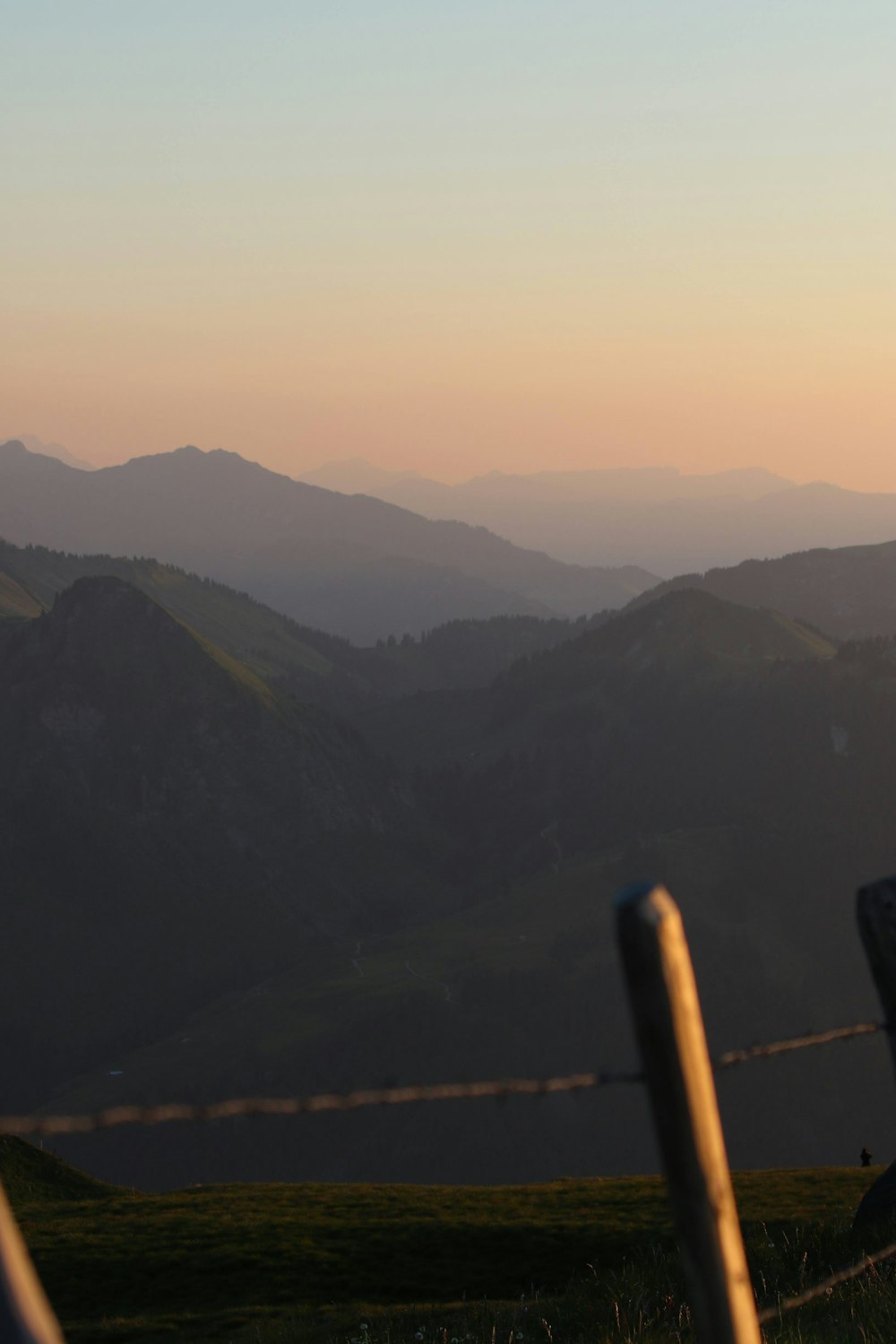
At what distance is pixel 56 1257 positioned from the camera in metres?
42.0

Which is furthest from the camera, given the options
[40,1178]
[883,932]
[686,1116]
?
[40,1178]

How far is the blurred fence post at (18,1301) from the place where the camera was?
16.1 feet

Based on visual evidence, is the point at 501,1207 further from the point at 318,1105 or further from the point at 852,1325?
the point at 318,1105

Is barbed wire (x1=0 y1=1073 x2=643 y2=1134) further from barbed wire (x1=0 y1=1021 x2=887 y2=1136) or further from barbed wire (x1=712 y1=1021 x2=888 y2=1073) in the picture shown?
barbed wire (x1=712 y1=1021 x2=888 y2=1073)

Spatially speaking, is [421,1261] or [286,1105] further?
[421,1261]

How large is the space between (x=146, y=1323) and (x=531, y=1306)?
12.2 m

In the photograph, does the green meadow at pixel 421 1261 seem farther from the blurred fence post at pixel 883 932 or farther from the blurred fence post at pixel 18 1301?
the blurred fence post at pixel 18 1301

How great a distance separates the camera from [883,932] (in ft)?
29.0

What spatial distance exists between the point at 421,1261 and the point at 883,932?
113ft

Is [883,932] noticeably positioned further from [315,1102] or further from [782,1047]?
[315,1102]

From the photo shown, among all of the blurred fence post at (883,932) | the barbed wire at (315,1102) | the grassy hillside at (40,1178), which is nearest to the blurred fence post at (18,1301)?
the barbed wire at (315,1102)

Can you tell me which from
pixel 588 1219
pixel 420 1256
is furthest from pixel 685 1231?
pixel 588 1219

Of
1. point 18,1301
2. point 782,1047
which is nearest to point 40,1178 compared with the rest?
point 782,1047

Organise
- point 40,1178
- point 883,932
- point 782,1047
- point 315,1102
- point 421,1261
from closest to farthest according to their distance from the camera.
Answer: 1. point 315,1102
2. point 782,1047
3. point 883,932
4. point 421,1261
5. point 40,1178
